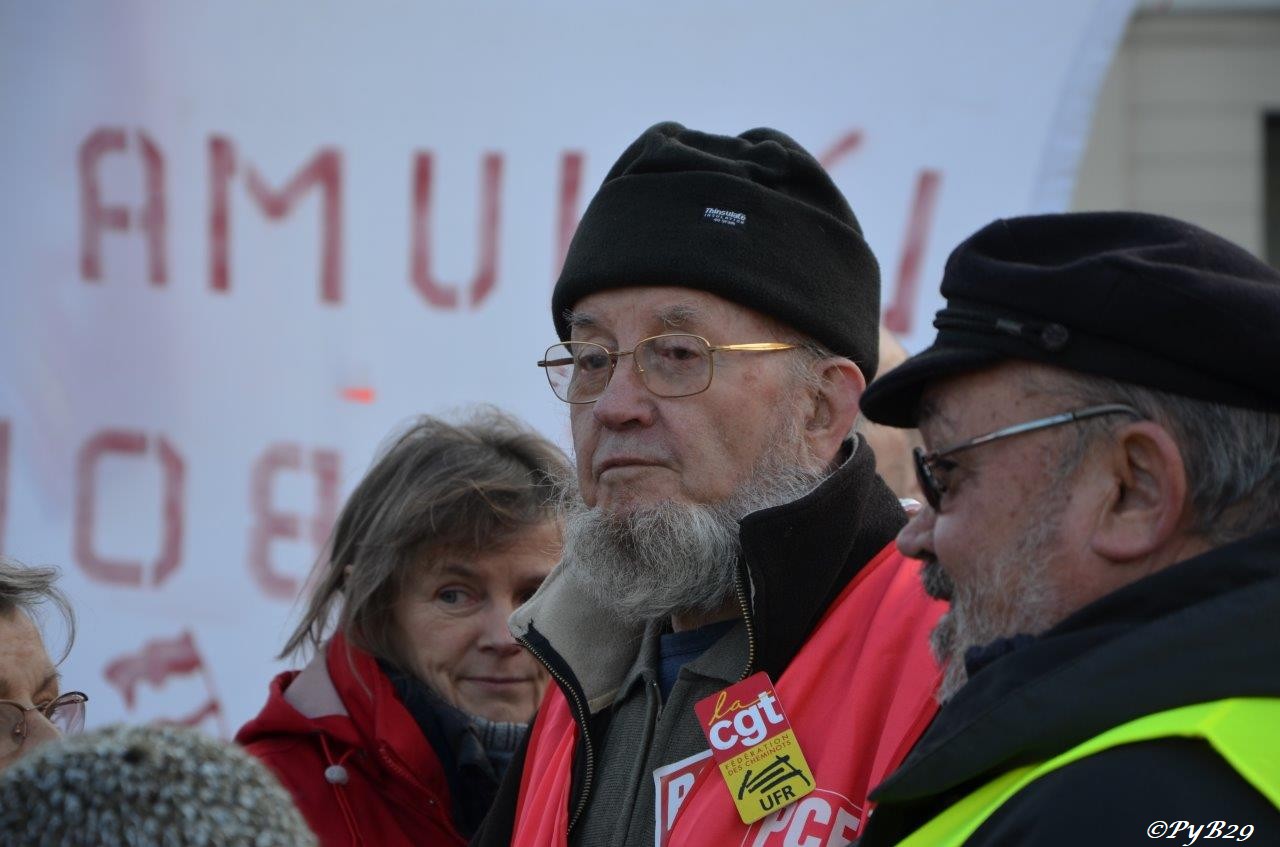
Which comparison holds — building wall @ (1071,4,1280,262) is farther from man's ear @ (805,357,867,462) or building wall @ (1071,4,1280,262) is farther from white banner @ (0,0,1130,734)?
man's ear @ (805,357,867,462)

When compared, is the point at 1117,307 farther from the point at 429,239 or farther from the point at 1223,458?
the point at 429,239

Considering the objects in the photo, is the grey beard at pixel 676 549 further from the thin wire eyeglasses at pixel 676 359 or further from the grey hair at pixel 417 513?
the grey hair at pixel 417 513

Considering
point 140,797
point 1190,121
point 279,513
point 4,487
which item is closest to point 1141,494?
point 140,797

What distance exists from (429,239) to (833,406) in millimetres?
1485

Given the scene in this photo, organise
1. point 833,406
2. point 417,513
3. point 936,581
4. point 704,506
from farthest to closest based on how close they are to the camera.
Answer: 1. point 417,513
2. point 833,406
3. point 704,506
4. point 936,581

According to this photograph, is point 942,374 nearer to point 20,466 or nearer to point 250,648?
point 250,648

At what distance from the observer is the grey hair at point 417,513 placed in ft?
9.84

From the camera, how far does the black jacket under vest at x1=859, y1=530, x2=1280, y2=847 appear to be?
1.36 meters

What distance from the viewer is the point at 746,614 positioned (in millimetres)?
2156

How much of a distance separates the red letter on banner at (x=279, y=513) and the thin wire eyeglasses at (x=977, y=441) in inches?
82.1

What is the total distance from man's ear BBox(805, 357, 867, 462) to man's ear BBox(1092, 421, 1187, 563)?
2.89 feet

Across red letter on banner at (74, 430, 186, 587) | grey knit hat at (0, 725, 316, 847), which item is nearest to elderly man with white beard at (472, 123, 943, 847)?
grey knit hat at (0, 725, 316, 847)

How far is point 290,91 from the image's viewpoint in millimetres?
3689

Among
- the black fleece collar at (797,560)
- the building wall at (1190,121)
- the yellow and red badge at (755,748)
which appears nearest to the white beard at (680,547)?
the black fleece collar at (797,560)
